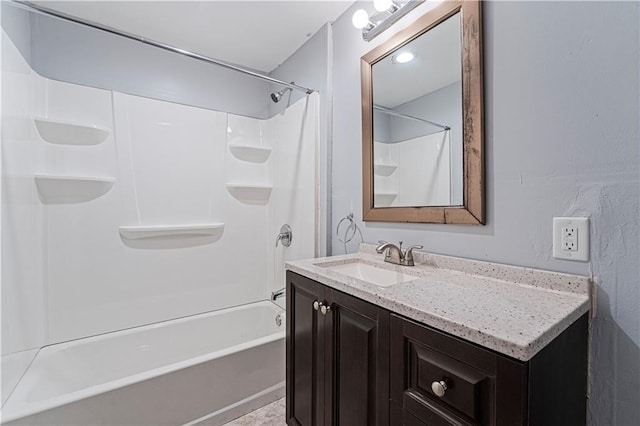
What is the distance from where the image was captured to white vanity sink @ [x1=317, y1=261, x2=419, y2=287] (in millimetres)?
1274

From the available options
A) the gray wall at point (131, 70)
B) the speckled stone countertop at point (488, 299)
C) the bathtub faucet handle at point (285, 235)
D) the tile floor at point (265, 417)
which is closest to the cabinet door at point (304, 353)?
the speckled stone countertop at point (488, 299)

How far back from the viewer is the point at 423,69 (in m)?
1.36

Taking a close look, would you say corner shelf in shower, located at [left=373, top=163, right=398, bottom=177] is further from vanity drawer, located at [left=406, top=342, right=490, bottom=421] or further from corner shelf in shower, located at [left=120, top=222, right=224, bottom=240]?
corner shelf in shower, located at [left=120, top=222, right=224, bottom=240]

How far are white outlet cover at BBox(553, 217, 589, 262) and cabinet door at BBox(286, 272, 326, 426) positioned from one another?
0.82 meters

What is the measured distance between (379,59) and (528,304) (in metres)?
1.36

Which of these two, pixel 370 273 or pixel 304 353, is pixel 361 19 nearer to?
pixel 370 273

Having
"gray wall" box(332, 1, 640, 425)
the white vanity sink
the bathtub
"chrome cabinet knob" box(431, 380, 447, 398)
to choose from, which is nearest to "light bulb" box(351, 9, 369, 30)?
"gray wall" box(332, 1, 640, 425)

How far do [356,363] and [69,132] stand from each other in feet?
7.16

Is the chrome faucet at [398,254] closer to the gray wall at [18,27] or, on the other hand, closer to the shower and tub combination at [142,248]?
the shower and tub combination at [142,248]

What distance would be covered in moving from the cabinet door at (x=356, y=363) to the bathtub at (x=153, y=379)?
29.1 inches

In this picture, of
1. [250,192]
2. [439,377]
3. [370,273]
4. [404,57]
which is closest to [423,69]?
[404,57]

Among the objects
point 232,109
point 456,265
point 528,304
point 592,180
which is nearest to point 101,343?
point 232,109

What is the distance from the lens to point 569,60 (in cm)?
89

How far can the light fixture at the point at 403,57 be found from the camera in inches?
55.4
